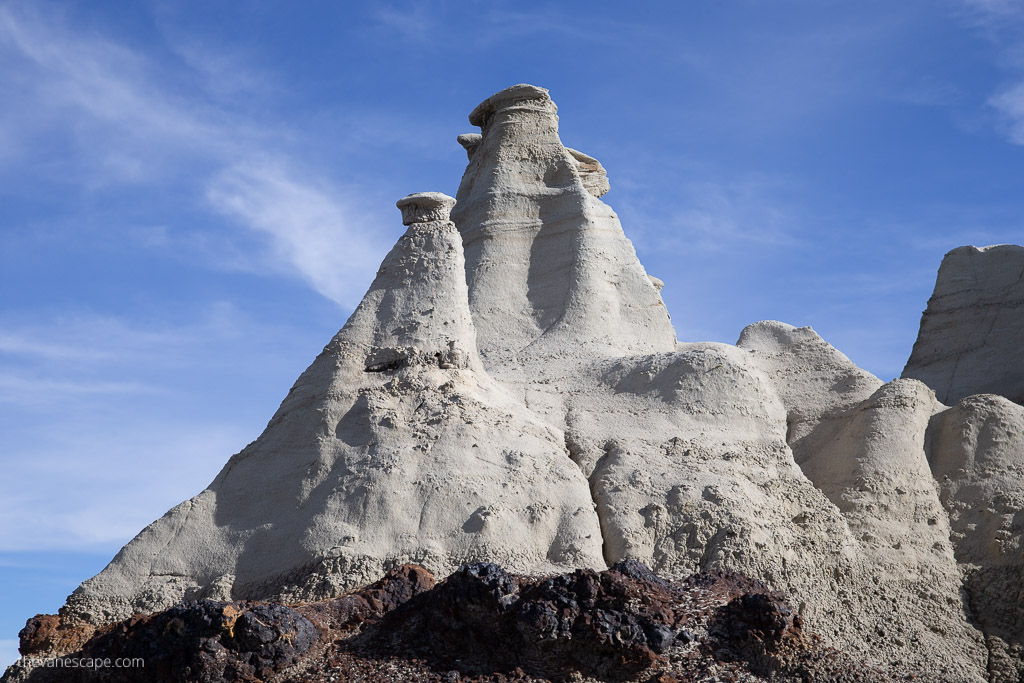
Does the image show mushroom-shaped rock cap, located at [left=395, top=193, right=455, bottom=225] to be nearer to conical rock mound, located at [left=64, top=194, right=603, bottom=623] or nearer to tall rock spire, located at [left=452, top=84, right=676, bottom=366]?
conical rock mound, located at [left=64, top=194, right=603, bottom=623]

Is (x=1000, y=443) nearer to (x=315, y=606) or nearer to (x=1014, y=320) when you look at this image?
(x=1014, y=320)

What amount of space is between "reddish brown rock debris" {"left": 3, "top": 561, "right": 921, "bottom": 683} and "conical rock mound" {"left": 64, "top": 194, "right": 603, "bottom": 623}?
3.03 ft

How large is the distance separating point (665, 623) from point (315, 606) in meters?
2.85

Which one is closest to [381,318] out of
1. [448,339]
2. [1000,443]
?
[448,339]

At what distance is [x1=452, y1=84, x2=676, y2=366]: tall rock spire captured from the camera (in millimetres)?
15680

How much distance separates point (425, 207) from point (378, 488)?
3919 mm

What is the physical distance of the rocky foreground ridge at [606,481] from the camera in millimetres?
10695

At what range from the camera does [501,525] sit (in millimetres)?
10805

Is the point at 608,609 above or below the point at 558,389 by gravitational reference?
below

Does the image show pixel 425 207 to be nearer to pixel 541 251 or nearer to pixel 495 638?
pixel 541 251

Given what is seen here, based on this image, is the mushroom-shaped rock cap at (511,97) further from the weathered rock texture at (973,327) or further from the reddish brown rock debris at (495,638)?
the reddish brown rock debris at (495,638)

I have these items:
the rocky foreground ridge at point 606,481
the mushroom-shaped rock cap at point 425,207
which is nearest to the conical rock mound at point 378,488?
the rocky foreground ridge at point 606,481

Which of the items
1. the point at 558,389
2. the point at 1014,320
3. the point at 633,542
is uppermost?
the point at 1014,320

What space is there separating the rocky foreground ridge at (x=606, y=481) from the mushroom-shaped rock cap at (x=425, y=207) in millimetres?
23
